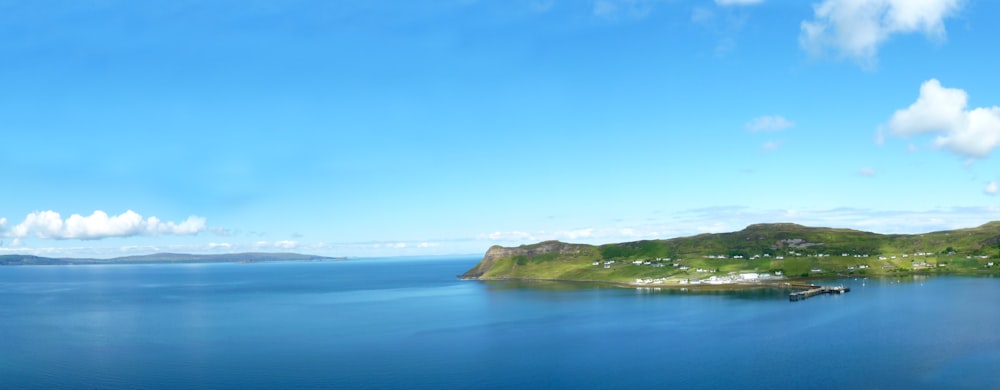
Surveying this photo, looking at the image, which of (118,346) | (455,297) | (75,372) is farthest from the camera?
(455,297)

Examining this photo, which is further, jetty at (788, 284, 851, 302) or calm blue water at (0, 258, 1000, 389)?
jetty at (788, 284, 851, 302)

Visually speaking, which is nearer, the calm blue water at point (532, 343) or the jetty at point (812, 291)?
the calm blue water at point (532, 343)

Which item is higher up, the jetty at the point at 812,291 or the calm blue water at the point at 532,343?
the jetty at the point at 812,291

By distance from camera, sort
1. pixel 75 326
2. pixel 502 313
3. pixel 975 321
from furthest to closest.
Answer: pixel 502 313 → pixel 75 326 → pixel 975 321

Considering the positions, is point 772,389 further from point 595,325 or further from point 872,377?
point 595,325

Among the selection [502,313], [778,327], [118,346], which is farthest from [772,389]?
[118,346]
